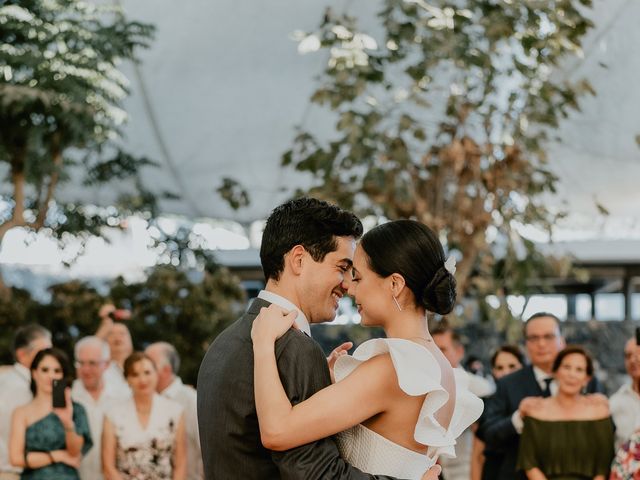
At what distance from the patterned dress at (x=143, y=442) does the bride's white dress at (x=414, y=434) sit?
144 inches

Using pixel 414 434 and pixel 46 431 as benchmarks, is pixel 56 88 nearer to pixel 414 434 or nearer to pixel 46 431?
pixel 46 431

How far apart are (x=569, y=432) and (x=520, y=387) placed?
A: 47 centimetres

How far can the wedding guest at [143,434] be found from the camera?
6.21 meters

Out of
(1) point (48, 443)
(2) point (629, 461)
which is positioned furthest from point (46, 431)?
(2) point (629, 461)

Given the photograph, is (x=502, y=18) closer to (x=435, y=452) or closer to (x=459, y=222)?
(x=459, y=222)

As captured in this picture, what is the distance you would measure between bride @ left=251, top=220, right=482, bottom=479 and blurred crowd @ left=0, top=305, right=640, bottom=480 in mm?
2833

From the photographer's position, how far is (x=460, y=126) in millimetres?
7691

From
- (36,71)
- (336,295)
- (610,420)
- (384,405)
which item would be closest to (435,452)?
(384,405)

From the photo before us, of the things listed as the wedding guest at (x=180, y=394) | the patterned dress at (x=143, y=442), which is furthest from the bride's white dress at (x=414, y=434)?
the wedding guest at (x=180, y=394)

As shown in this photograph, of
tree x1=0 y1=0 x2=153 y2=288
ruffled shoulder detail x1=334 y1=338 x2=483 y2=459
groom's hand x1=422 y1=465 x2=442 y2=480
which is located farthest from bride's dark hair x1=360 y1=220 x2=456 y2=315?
tree x1=0 y1=0 x2=153 y2=288

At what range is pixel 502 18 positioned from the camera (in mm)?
7109

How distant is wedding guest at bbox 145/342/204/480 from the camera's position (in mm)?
6723

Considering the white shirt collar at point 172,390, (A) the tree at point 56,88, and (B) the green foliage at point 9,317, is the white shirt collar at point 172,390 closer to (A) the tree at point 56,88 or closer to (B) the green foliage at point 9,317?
(A) the tree at point 56,88

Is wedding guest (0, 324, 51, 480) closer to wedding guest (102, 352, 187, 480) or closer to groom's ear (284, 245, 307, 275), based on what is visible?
wedding guest (102, 352, 187, 480)
